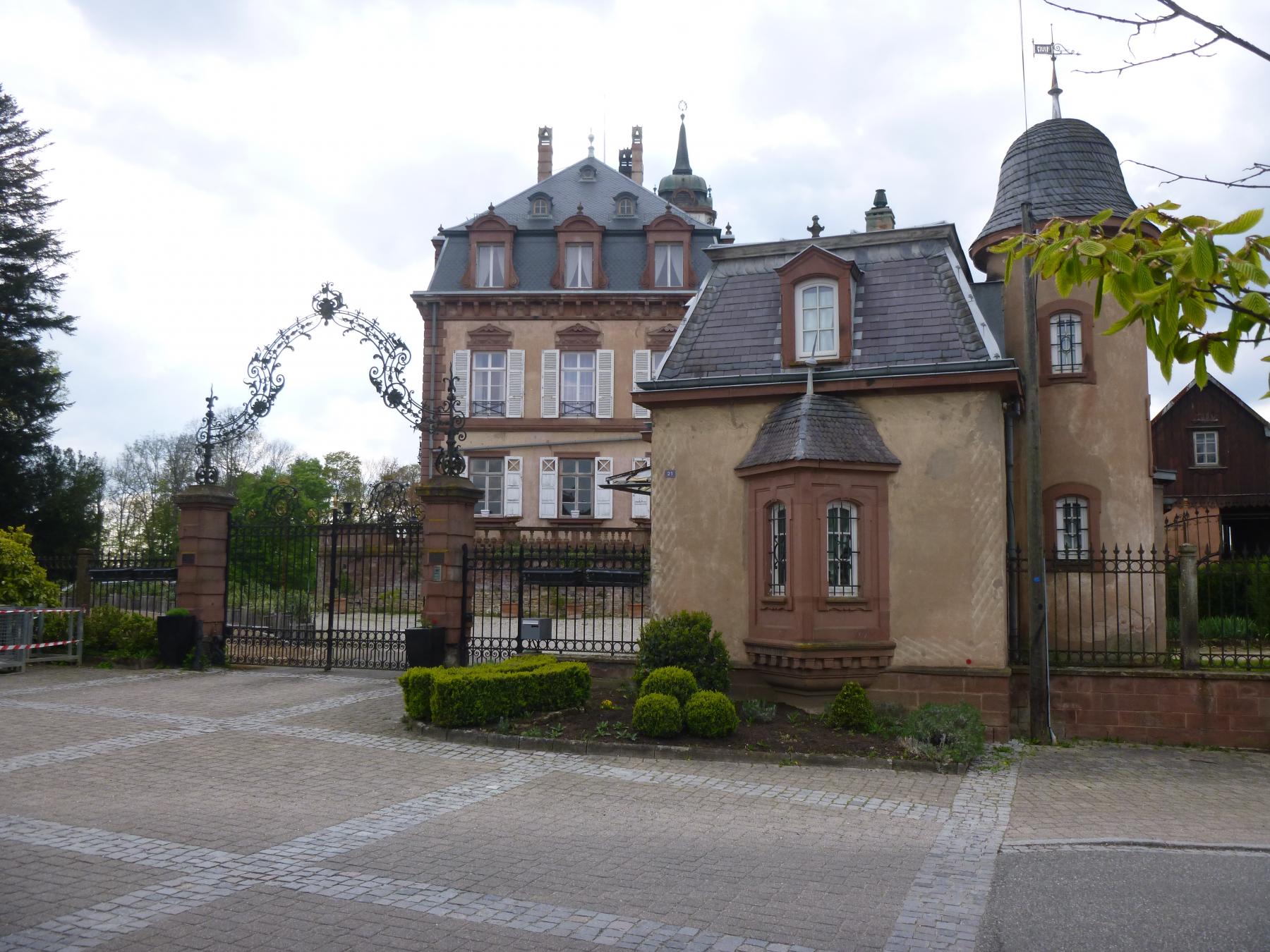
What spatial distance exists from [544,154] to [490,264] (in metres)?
9.28

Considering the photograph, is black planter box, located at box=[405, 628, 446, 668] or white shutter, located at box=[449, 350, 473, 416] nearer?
black planter box, located at box=[405, 628, 446, 668]

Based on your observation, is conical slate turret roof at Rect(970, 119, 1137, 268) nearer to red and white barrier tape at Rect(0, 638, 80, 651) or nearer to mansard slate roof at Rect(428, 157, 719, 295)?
red and white barrier tape at Rect(0, 638, 80, 651)

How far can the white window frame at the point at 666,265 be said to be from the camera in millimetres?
35375

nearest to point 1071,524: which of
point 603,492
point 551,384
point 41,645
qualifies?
point 41,645

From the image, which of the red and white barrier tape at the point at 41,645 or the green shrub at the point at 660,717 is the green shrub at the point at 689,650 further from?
the red and white barrier tape at the point at 41,645

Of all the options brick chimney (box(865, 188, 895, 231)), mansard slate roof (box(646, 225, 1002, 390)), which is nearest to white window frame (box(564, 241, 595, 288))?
brick chimney (box(865, 188, 895, 231))

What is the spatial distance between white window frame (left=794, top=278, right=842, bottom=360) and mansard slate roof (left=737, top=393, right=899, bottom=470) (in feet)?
2.55

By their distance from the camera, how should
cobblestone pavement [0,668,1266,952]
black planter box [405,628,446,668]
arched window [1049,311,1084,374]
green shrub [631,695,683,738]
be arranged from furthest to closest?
black planter box [405,628,446,668] → arched window [1049,311,1084,374] → green shrub [631,695,683,738] → cobblestone pavement [0,668,1266,952]

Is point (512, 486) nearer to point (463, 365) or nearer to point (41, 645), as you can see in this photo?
point (463, 365)

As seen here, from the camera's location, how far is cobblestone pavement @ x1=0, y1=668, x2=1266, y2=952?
19.7 ft

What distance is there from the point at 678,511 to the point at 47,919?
9.67m

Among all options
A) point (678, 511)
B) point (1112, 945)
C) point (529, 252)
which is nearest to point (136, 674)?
point (678, 511)

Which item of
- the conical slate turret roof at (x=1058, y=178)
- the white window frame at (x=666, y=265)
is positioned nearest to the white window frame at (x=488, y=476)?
the white window frame at (x=666, y=265)

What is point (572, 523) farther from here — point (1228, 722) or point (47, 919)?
point (47, 919)
